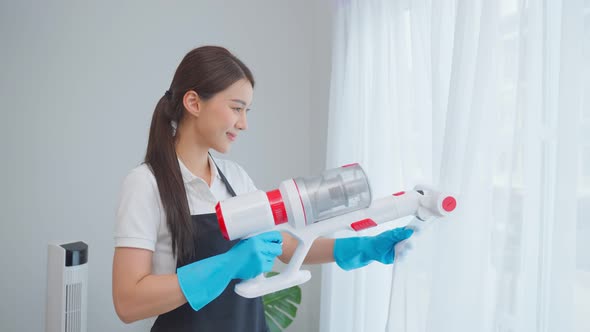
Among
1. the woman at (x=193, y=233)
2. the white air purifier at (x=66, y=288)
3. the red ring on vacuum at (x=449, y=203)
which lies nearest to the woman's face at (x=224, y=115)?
the woman at (x=193, y=233)

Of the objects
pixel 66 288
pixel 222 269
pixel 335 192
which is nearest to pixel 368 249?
pixel 335 192

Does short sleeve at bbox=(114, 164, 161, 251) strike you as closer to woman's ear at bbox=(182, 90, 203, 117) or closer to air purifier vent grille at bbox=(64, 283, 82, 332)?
woman's ear at bbox=(182, 90, 203, 117)

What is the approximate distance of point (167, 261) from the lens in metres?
1.18

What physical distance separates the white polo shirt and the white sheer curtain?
56 centimetres

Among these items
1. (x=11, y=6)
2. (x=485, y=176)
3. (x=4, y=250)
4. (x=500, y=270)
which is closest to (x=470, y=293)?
(x=500, y=270)

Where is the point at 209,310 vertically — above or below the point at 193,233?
below

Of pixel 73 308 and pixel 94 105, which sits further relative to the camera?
pixel 94 105

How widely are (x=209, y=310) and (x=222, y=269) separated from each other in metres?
0.23

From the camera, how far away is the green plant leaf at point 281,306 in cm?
227

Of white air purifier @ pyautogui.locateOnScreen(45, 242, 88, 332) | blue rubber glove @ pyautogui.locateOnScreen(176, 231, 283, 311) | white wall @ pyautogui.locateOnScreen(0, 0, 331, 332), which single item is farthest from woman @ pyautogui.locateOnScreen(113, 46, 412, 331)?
white wall @ pyautogui.locateOnScreen(0, 0, 331, 332)

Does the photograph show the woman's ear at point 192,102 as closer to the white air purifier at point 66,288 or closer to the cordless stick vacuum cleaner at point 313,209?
the cordless stick vacuum cleaner at point 313,209

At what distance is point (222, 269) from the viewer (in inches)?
41.4

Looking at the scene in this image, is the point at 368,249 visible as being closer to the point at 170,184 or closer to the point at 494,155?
the point at 494,155

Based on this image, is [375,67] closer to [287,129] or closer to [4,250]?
[287,129]
